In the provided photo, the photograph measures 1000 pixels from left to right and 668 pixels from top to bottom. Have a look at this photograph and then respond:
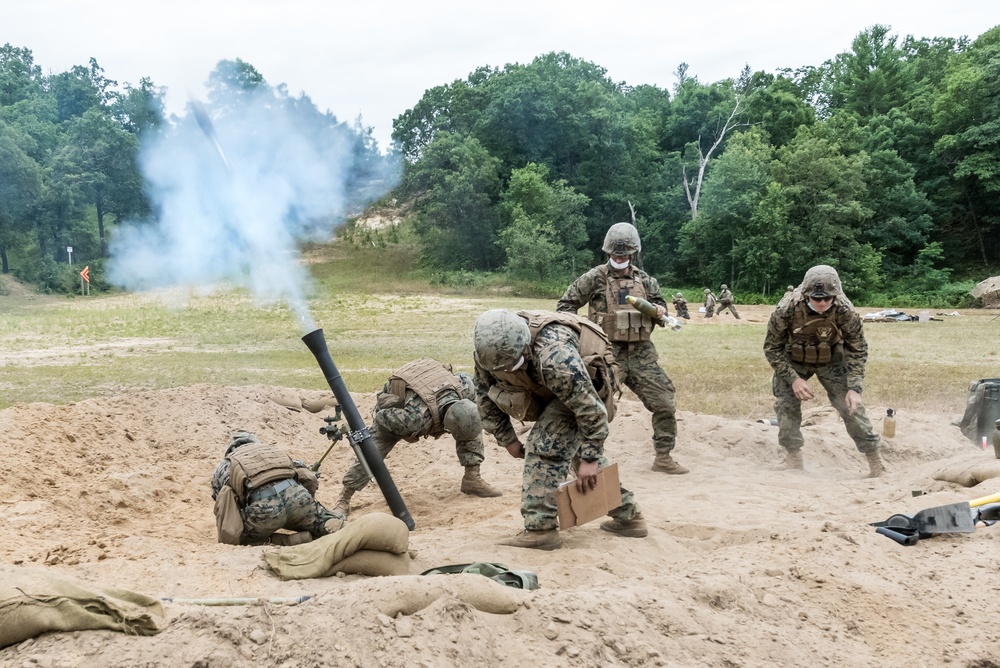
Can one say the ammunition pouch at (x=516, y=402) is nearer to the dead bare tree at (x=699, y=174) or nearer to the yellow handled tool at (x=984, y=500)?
the yellow handled tool at (x=984, y=500)

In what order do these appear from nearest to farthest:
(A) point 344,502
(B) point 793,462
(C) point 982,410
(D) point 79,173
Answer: (A) point 344,502 → (B) point 793,462 → (C) point 982,410 → (D) point 79,173

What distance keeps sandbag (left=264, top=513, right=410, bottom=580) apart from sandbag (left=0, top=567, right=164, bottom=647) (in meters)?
1.13

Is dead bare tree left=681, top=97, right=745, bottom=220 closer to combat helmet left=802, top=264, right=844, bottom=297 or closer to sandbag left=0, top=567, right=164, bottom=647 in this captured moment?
combat helmet left=802, top=264, right=844, bottom=297

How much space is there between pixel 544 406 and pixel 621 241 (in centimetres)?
283

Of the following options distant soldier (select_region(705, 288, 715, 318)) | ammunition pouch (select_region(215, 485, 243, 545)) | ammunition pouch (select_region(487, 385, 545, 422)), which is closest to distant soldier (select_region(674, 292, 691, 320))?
distant soldier (select_region(705, 288, 715, 318))

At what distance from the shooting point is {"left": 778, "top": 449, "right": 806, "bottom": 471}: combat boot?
8016 mm

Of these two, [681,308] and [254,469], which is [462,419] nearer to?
[254,469]

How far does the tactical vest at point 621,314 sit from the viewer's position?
7.70 meters

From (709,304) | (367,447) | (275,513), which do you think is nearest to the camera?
(275,513)

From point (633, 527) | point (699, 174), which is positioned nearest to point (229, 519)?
point (633, 527)

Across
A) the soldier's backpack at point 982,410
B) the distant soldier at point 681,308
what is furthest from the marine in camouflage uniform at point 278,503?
the distant soldier at point 681,308

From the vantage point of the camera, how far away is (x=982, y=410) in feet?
28.7

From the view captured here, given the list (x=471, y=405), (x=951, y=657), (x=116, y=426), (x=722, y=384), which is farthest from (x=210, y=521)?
(x=722, y=384)

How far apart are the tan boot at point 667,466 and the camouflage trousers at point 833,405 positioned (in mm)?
1055
